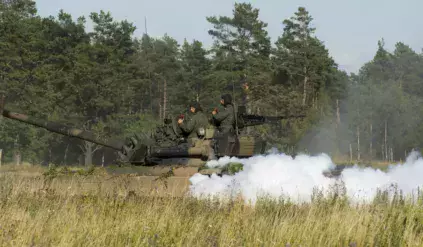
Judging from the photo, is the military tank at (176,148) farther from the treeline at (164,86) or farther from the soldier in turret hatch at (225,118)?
the treeline at (164,86)

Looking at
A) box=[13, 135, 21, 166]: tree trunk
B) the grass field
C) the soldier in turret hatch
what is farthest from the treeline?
the grass field

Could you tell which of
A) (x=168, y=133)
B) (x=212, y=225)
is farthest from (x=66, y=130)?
(x=212, y=225)

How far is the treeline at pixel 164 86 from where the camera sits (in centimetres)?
5181

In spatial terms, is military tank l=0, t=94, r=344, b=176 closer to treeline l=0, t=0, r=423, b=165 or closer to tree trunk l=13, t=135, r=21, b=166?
treeline l=0, t=0, r=423, b=165

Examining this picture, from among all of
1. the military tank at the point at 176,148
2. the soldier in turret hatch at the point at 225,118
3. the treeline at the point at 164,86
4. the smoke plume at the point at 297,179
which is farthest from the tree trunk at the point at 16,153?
the smoke plume at the point at 297,179

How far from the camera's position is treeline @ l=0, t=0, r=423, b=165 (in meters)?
51.8

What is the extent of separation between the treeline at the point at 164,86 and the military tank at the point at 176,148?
102 ft

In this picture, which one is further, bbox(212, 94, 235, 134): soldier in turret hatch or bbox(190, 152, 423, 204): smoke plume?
bbox(212, 94, 235, 134): soldier in turret hatch

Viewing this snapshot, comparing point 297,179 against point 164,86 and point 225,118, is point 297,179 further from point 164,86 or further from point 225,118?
point 164,86

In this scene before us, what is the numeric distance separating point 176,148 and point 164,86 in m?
46.1

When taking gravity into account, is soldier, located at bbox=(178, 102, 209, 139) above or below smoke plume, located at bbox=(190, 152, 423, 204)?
above

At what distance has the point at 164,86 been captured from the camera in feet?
204

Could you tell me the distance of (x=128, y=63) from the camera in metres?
60.6

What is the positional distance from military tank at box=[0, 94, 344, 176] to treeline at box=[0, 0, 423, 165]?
31.1 meters
